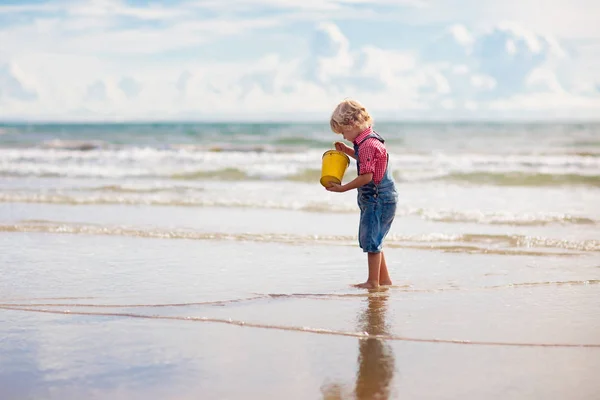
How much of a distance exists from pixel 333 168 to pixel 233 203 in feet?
20.4

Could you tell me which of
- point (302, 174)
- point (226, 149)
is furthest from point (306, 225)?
point (226, 149)

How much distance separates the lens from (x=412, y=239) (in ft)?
27.8

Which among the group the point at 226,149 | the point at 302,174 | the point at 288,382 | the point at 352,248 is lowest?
the point at 288,382

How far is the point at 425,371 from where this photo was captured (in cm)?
388

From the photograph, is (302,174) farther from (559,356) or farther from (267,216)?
(559,356)

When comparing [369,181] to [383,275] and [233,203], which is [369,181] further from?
[233,203]

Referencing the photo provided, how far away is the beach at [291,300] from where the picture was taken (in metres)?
3.78

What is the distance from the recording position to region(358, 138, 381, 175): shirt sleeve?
5.71 meters

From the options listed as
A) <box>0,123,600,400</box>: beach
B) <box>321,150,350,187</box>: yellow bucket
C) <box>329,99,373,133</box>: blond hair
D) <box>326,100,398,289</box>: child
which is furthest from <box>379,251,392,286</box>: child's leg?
<box>329,99,373,133</box>: blond hair

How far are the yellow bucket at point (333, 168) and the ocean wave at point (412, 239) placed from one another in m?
2.50

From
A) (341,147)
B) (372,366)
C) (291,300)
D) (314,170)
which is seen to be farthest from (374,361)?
(314,170)

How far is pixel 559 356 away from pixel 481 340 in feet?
1.49

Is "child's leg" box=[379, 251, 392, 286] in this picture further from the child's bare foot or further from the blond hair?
the blond hair

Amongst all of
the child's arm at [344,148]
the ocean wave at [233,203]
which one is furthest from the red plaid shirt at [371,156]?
the ocean wave at [233,203]
